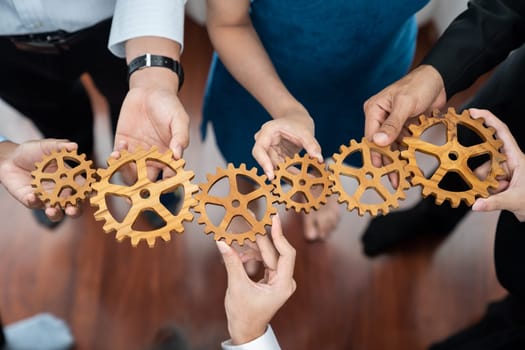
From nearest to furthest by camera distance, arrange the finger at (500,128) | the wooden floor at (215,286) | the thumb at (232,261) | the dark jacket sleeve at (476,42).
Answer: the thumb at (232,261) → the finger at (500,128) → the dark jacket sleeve at (476,42) → the wooden floor at (215,286)

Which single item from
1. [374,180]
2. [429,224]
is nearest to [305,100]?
[374,180]

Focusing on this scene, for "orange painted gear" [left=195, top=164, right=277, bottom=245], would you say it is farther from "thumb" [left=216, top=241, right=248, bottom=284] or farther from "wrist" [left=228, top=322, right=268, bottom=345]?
"wrist" [left=228, top=322, right=268, bottom=345]

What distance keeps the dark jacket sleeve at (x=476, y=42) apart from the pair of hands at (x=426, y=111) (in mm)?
37

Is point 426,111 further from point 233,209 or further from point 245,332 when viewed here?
point 245,332

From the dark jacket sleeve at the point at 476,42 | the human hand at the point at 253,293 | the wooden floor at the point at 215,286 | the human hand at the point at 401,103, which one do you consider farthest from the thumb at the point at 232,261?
the wooden floor at the point at 215,286

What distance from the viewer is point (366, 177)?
937 mm

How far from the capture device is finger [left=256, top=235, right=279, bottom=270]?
896 mm

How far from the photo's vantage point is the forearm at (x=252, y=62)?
1096 millimetres

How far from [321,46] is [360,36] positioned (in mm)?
90

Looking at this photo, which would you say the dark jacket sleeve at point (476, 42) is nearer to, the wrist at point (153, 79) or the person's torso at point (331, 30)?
the person's torso at point (331, 30)

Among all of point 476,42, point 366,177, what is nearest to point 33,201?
point 366,177

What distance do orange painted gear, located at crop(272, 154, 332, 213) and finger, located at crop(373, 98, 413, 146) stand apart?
0.40ft

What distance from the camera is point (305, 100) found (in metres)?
1.32

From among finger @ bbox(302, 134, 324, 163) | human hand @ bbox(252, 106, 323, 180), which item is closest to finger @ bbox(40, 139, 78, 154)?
human hand @ bbox(252, 106, 323, 180)
